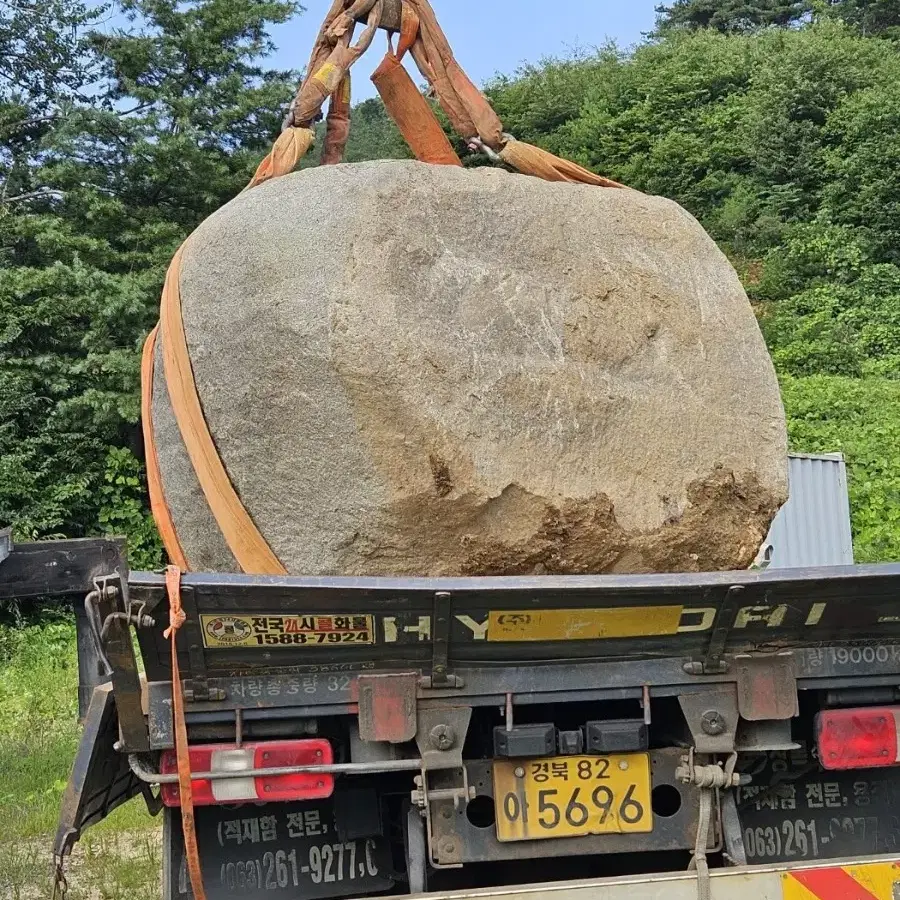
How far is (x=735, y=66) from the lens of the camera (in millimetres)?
20344

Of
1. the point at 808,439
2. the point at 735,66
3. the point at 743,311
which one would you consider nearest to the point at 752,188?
the point at 735,66

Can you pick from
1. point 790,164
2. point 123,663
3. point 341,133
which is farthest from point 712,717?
point 790,164

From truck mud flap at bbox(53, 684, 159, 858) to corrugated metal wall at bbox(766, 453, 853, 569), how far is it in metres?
6.72

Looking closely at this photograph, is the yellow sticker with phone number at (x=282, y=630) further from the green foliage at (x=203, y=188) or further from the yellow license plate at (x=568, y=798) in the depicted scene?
the green foliage at (x=203, y=188)

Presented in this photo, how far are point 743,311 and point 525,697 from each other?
1.25m

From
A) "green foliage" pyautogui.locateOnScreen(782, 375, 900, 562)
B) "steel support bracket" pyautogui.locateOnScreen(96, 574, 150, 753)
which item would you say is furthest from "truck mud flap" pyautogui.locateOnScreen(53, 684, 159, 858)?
"green foliage" pyautogui.locateOnScreen(782, 375, 900, 562)

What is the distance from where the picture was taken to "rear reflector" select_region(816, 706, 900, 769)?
2.29 meters

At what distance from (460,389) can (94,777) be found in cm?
118

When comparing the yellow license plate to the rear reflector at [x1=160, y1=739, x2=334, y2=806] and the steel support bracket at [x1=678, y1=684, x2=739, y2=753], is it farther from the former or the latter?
the rear reflector at [x1=160, y1=739, x2=334, y2=806]

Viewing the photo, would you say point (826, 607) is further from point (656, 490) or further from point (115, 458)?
point (115, 458)

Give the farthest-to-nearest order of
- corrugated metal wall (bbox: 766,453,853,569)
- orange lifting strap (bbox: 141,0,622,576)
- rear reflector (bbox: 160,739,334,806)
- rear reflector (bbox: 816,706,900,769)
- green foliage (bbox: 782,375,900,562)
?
green foliage (bbox: 782,375,900,562), corrugated metal wall (bbox: 766,453,853,569), orange lifting strap (bbox: 141,0,622,576), rear reflector (bbox: 816,706,900,769), rear reflector (bbox: 160,739,334,806)

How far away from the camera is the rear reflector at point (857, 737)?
2.29 meters

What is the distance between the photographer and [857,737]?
2311 mm

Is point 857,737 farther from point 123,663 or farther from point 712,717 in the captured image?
point 123,663
